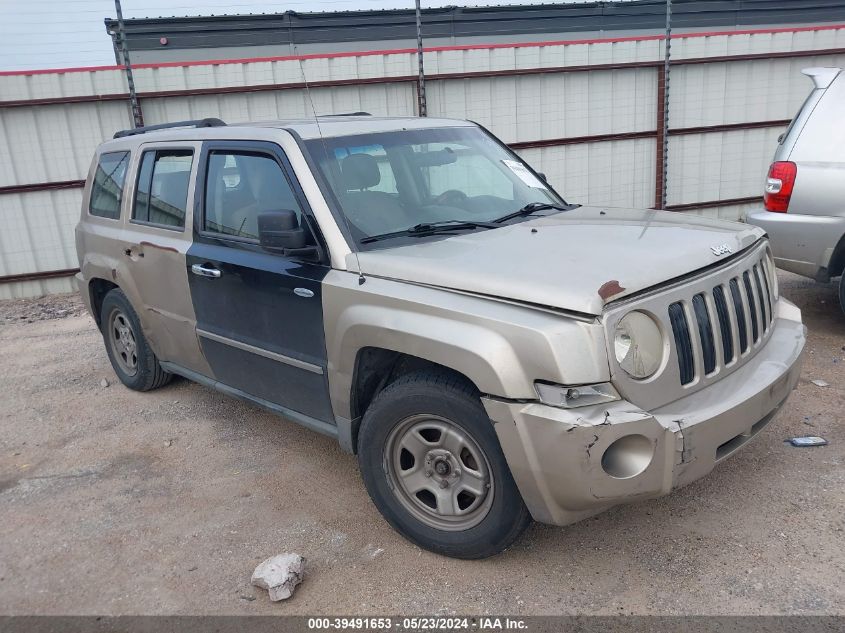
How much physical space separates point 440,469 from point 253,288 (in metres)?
1.40

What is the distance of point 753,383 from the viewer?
9.93ft

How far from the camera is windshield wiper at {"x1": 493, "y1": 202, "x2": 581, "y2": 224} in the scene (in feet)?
12.5

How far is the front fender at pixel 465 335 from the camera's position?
8.52 ft

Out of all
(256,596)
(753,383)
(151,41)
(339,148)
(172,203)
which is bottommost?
(256,596)

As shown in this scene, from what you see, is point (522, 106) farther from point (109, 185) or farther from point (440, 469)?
point (440, 469)

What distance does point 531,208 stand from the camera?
400cm

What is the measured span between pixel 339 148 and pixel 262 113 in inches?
244

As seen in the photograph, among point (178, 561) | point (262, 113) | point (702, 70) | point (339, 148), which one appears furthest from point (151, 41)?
point (178, 561)

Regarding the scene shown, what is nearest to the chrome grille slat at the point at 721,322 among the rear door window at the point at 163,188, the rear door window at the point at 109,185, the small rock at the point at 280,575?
the small rock at the point at 280,575

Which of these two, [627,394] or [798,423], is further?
[798,423]

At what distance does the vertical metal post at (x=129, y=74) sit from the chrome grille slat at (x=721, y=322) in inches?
308

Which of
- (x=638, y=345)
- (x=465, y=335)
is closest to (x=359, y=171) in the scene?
(x=465, y=335)

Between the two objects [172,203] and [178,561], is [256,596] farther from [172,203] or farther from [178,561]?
[172,203]

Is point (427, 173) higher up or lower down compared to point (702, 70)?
lower down
